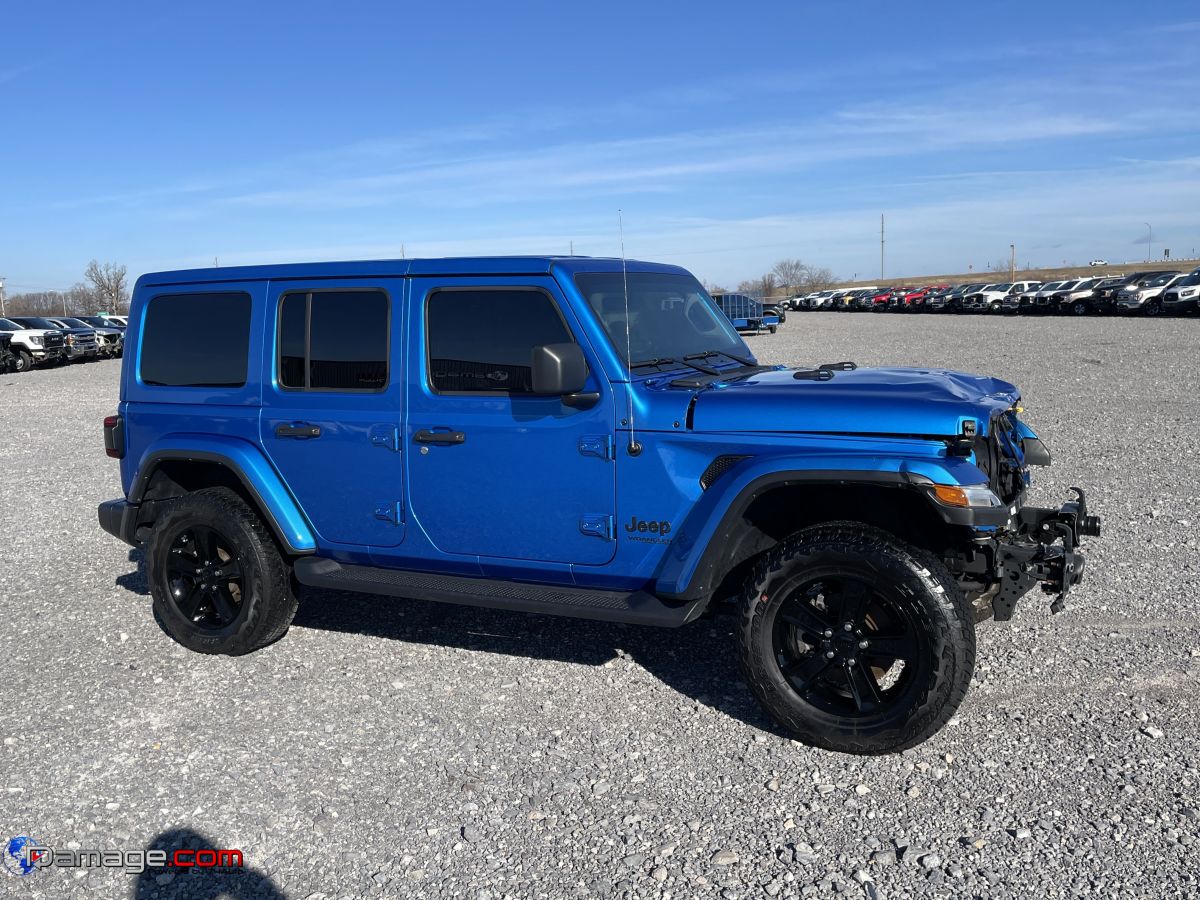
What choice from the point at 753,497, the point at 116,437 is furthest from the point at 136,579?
the point at 753,497

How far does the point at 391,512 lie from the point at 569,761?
4.87 feet

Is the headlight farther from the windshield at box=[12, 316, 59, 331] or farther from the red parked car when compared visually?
the red parked car

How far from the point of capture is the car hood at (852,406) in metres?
3.78

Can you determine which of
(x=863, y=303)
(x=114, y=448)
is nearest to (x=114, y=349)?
(x=114, y=448)

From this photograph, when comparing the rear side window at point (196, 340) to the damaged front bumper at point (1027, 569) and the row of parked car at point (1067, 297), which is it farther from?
the row of parked car at point (1067, 297)

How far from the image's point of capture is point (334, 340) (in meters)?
4.96

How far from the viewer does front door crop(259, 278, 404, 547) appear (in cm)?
478

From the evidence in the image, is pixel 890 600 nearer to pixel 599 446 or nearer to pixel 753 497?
pixel 753 497

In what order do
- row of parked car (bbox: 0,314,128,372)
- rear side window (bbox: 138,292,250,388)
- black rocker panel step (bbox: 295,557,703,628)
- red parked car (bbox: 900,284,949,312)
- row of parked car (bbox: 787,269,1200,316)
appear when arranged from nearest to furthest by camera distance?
black rocker panel step (bbox: 295,557,703,628) < rear side window (bbox: 138,292,250,388) < row of parked car (bbox: 0,314,128,372) < row of parked car (bbox: 787,269,1200,316) < red parked car (bbox: 900,284,949,312)

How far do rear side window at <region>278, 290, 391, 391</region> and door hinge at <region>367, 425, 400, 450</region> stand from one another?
8.0 inches

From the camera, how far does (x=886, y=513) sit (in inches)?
167

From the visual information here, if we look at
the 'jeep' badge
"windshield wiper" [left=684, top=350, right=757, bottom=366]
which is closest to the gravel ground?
the 'jeep' badge

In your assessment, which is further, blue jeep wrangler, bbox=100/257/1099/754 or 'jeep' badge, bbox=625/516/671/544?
'jeep' badge, bbox=625/516/671/544

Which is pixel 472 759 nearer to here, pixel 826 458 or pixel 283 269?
pixel 826 458
